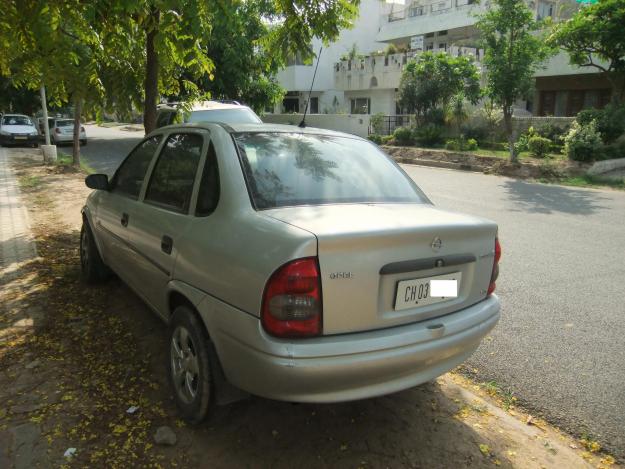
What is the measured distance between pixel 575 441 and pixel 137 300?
3.77 metres

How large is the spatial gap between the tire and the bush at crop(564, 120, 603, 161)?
15.2 meters

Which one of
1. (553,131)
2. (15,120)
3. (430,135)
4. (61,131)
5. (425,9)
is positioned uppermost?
(425,9)

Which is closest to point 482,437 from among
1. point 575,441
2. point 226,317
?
point 575,441

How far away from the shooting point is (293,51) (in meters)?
6.17

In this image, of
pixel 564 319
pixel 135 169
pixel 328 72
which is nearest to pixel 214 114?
pixel 135 169

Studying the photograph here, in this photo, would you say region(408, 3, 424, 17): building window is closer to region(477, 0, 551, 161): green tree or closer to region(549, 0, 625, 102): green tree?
region(549, 0, 625, 102): green tree

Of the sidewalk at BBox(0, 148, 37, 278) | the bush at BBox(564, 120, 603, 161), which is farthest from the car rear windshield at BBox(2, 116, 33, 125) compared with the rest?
the bush at BBox(564, 120, 603, 161)

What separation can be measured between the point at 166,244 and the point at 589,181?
46.5 feet

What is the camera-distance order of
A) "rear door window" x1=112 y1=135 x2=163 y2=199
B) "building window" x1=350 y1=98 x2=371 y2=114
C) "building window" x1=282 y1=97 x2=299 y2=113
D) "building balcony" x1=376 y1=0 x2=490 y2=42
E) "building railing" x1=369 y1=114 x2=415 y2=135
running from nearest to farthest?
1. "rear door window" x1=112 y1=135 x2=163 y2=199
2. "building railing" x1=369 y1=114 x2=415 y2=135
3. "building balcony" x1=376 y1=0 x2=490 y2=42
4. "building window" x1=350 y1=98 x2=371 y2=114
5. "building window" x1=282 y1=97 x2=299 y2=113

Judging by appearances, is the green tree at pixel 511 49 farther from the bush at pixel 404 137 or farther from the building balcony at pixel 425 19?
the building balcony at pixel 425 19

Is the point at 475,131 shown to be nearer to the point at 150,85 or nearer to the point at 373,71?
the point at 373,71

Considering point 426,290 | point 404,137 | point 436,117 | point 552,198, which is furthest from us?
point 404,137

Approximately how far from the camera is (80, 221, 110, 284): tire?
16.7 feet

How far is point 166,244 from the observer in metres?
3.20
